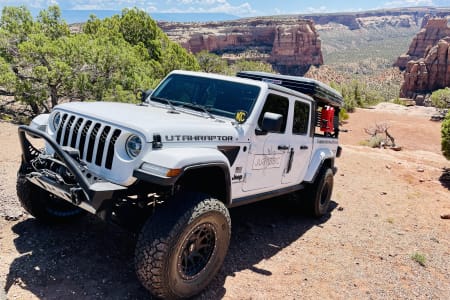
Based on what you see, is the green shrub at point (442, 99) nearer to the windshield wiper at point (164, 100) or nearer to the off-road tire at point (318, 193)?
the off-road tire at point (318, 193)

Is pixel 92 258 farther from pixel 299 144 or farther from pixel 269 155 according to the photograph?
pixel 299 144

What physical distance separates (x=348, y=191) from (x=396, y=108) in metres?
42.2

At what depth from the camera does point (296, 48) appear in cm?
12031

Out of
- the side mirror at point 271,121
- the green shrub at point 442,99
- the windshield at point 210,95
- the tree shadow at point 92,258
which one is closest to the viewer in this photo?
the tree shadow at point 92,258

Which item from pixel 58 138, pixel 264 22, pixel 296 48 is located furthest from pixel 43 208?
pixel 264 22

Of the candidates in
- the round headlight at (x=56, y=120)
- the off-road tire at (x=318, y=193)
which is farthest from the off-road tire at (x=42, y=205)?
the off-road tire at (x=318, y=193)

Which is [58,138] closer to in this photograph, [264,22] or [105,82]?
[105,82]

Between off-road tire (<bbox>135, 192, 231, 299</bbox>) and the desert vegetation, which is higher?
the desert vegetation

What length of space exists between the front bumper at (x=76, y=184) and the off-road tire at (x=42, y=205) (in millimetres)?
711

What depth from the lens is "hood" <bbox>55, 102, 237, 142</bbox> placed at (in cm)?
343

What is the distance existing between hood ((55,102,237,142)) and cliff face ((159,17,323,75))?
111323 mm

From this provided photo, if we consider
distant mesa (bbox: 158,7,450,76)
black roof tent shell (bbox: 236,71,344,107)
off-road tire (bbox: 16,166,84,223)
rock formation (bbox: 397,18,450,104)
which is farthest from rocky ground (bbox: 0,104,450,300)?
distant mesa (bbox: 158,7,450,76)

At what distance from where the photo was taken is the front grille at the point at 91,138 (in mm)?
3480

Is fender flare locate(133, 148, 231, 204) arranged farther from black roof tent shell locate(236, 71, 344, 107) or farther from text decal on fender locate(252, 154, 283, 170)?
black roof tent shell locate(236, 71, 344, 107)
